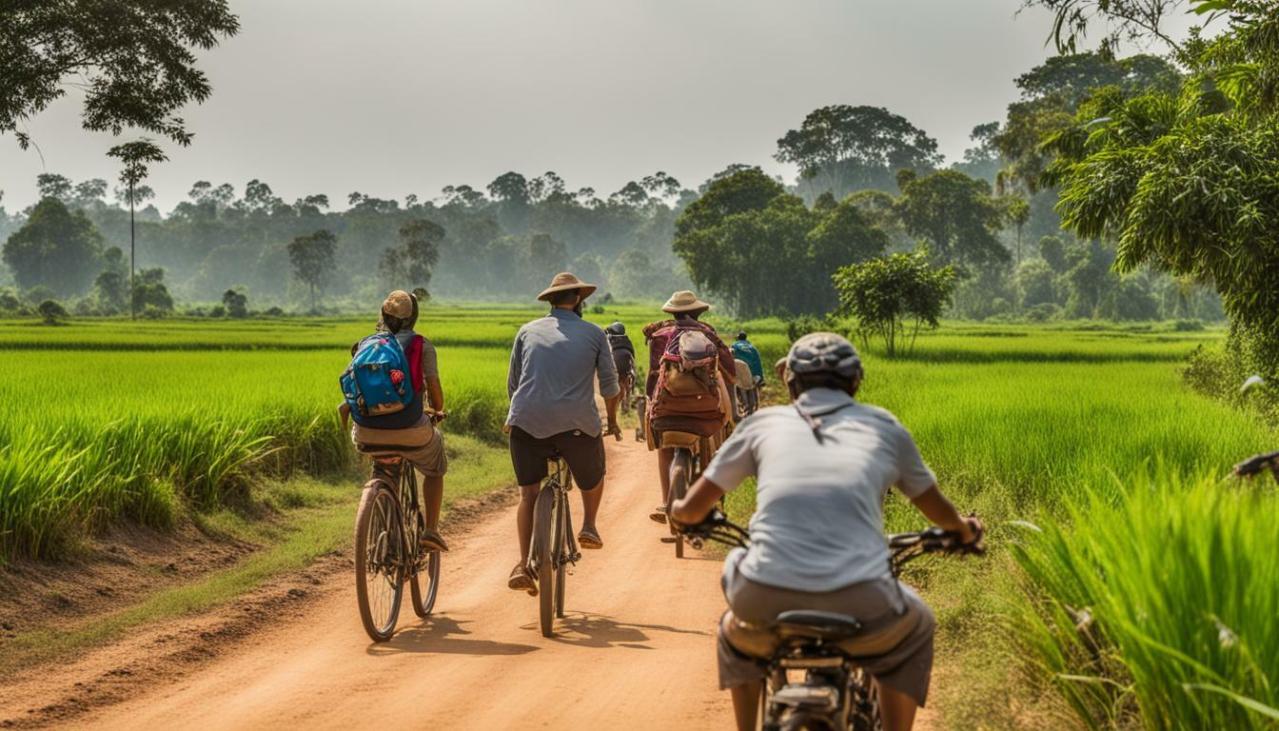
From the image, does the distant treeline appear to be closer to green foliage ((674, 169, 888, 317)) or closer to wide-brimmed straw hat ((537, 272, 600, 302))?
green foliage ((674, 169, 888, 317))

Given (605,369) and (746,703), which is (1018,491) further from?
(746,703)

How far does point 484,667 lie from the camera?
598cm

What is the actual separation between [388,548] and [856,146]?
12066 centimetres

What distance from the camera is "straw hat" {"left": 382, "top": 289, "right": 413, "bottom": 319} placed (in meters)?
6.88

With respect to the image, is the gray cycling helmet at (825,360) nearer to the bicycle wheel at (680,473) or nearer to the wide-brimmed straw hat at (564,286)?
the wide-brimmed straw hat at (564,286)

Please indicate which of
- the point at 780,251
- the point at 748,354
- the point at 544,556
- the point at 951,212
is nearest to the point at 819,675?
the point at 544,556

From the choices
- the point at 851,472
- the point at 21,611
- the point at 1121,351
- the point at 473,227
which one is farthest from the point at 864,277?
the point at 473,227

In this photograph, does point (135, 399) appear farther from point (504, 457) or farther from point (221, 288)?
point (221, 288)

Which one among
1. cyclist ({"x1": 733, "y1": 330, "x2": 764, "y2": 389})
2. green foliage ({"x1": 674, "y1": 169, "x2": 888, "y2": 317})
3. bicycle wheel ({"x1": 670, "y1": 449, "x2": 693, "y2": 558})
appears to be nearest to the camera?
bicycle wheel ({"x1": 670, "y1": 449, "x2": 693, "y2": 558})

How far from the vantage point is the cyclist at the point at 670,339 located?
9125mm

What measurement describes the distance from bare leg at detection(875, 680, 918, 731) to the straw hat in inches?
163

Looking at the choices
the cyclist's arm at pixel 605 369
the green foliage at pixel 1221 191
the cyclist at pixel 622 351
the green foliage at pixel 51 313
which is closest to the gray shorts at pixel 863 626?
the cyclist's arm at pixel 605 369

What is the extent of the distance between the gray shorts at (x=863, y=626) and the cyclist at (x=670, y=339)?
5.34m

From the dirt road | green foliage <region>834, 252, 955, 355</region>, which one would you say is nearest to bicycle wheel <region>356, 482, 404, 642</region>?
the dirt road
